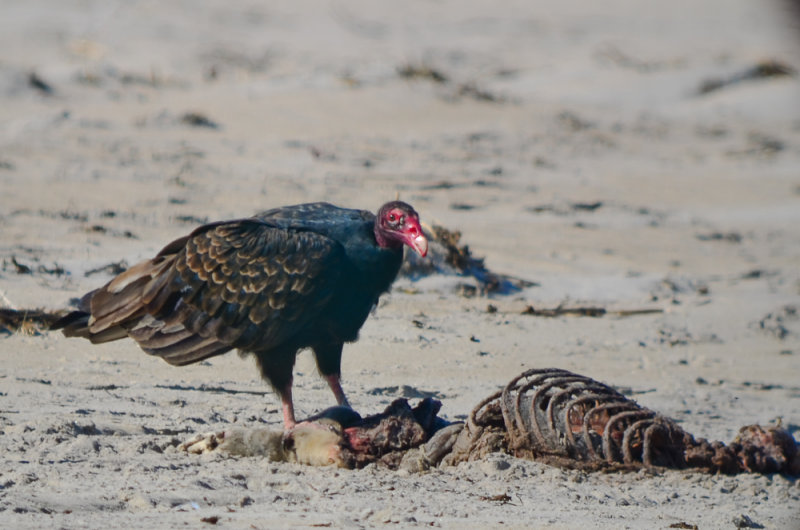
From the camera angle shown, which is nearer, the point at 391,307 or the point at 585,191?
the point at 391,307

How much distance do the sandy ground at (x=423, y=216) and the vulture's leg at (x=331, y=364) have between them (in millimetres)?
274

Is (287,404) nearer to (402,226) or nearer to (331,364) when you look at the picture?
(331,364)

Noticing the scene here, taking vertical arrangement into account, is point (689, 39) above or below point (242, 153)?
above

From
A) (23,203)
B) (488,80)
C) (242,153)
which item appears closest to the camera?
(23,203)

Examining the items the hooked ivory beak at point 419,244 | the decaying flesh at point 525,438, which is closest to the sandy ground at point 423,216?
the decaying flesh at point 525,438

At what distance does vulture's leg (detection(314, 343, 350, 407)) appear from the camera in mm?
4195

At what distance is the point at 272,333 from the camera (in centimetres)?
398

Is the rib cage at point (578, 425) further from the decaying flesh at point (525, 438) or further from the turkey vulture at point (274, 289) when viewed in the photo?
the turkey vulture at point (274, 289)

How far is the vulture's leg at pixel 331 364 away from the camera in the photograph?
420cm

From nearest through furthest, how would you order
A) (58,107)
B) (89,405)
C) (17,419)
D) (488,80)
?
(17,419), (89,405), (58,107), (488,80)

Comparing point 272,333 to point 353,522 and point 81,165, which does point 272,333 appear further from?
point 81,165

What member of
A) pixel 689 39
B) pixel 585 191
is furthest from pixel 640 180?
pixel 689 39

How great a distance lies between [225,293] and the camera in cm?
407

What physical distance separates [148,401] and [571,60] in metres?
14.8
